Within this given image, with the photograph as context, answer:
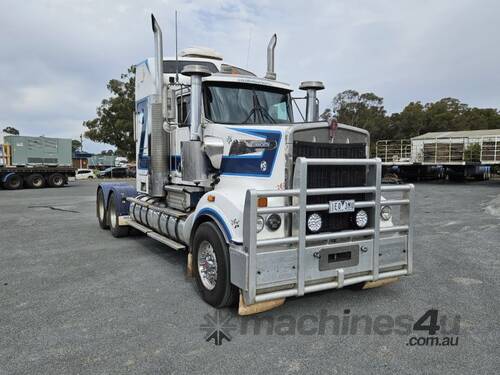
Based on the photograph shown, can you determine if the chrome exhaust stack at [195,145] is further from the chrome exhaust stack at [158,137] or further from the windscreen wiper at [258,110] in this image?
the chrome exhaust stack at [158,137]

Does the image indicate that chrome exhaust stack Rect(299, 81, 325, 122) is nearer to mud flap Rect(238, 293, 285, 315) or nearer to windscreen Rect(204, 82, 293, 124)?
windscreen Rect(204, 82, 293, 124)

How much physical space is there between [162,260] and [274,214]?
3.21m

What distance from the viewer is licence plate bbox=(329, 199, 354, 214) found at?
4074 mm

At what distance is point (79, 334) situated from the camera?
147 inches

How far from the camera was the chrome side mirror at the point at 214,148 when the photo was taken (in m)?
4.94

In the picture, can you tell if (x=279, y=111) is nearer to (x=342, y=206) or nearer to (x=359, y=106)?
(x=342, y=206)

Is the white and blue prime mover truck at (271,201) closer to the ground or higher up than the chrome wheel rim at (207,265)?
higher up

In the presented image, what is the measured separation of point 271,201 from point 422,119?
62.1 m

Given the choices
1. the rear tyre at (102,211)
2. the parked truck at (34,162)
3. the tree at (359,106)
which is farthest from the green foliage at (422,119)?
the rear tyre at (102,211)

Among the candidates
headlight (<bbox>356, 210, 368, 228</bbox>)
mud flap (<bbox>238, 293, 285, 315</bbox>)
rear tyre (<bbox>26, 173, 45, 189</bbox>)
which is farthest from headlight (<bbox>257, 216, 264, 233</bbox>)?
rear tyre (<bbox>26, 173, 45, 189</bbox>)

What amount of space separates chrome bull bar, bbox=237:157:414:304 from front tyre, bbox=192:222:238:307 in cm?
45

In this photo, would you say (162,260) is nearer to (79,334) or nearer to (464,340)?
(79,334)

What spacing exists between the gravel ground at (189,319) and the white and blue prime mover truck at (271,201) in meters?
0.41

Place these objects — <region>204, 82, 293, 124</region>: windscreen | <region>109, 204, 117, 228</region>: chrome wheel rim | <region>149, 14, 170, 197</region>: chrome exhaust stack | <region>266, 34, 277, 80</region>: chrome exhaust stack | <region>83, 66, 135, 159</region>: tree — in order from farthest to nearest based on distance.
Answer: <region>83, 66, 135, 159</region>: tree
<region>109, 204, 117, 228</region>: chrome wheel rim
<region>266, 34, 277, 80</region>: chrome exhaust stack
<region>149, 14, 170, 197</region>: chrome exhaust stack
<region>204, 82, 293, 124</region>: windscreen
